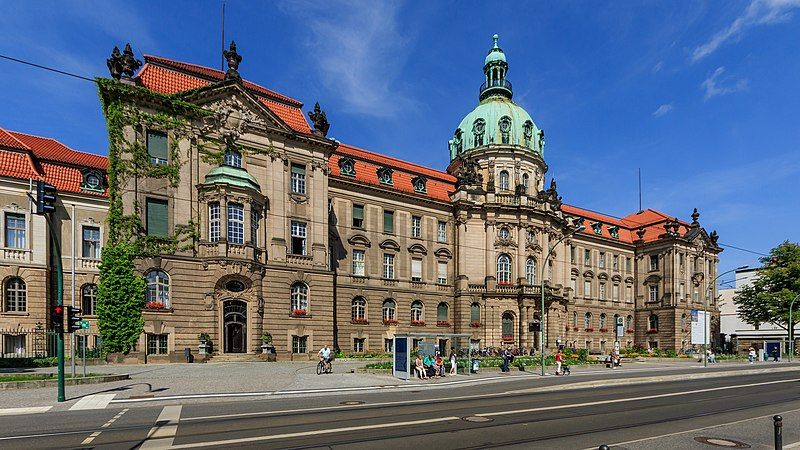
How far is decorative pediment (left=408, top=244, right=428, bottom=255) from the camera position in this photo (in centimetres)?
5209

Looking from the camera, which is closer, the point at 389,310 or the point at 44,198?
the point at 44,198

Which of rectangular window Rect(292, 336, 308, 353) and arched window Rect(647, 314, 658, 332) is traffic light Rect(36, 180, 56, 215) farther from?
arched window Rect(647, 314, 658, 332)

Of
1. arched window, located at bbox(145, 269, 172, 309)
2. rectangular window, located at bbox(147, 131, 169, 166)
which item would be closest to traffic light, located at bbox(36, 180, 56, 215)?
arched window, located at bbox(145, 269, 172, 309)

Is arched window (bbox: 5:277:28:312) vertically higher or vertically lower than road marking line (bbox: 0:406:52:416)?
higher

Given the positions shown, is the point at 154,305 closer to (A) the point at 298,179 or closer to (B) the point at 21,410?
(A) the point at 298,179

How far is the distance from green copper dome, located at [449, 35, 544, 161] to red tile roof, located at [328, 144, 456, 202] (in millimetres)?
6696

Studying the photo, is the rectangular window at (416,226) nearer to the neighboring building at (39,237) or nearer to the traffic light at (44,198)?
the neighboring building at (39,237)

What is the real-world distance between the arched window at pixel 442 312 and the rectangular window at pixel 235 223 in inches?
956

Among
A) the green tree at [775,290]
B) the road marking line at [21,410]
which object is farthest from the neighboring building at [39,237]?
the green tree at [775,290]

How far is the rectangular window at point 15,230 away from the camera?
35.2m

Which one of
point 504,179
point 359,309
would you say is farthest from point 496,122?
point 359,309

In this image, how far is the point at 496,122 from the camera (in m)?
60.4

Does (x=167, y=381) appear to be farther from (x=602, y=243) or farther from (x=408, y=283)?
(x=602, y=243)

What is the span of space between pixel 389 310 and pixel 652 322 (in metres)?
45.3
